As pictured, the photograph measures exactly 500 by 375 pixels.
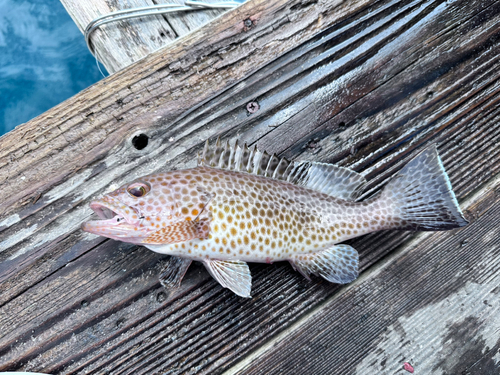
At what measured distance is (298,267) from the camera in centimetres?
169

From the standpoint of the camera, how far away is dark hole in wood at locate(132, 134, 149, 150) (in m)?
1.91

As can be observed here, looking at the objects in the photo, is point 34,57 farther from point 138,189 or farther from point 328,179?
point 328,179

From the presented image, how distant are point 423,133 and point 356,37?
26.2 inches

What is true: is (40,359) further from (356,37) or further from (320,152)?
(356,37)

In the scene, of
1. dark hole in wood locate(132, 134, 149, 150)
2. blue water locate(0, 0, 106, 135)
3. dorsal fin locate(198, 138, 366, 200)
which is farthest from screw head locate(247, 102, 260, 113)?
blue water locate(0, 0, 106, 135)

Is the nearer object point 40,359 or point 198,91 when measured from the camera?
point 40,359

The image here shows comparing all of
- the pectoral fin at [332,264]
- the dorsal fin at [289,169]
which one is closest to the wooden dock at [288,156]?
the pectoral fin at [332,264]

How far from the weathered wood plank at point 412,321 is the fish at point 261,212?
232mm

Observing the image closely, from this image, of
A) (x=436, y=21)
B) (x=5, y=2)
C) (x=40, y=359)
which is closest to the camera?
(x=40, y=359)

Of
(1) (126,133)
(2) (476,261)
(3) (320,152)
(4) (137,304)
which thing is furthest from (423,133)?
(4) (137,304)

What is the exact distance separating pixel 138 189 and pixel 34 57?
457cm

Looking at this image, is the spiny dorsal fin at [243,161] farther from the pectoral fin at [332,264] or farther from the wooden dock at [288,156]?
the pectoral fin at [332,264]

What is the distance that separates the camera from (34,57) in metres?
4.91

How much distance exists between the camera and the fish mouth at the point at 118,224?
4.76 feet
